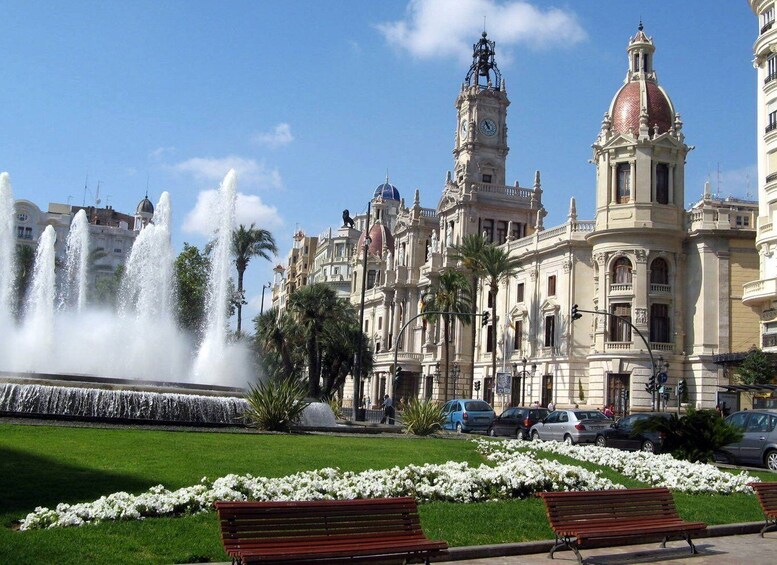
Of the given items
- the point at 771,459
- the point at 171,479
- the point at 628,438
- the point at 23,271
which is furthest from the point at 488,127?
the point at 171,479

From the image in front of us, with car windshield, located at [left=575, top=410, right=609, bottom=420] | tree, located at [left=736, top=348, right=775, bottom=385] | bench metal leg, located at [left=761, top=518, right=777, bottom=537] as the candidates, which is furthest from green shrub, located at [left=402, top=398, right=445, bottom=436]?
tree, located at [left=736, top=348, right=775, bottom=385]

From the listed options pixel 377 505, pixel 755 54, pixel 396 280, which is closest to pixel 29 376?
pixel 377 505

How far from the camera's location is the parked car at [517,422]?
33094mm

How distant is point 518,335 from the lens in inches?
2514

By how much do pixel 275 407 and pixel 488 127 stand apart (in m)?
59.7

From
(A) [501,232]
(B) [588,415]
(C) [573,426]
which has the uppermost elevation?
(A) [501,232]

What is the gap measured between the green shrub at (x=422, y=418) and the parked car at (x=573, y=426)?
449cm

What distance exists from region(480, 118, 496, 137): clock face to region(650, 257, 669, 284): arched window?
30.5 meters

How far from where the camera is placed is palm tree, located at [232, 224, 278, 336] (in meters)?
63.0

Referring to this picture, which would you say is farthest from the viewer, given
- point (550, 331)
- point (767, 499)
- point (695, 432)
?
point (550, 331)

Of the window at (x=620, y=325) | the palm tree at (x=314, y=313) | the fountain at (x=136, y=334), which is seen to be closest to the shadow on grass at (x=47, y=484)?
the fountain at (x=136, y=334)

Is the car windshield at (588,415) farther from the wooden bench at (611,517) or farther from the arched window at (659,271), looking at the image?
the arched window at (659,271)

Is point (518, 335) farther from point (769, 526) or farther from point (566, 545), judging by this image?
point (566, 545)

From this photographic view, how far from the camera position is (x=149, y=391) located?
25.8m
